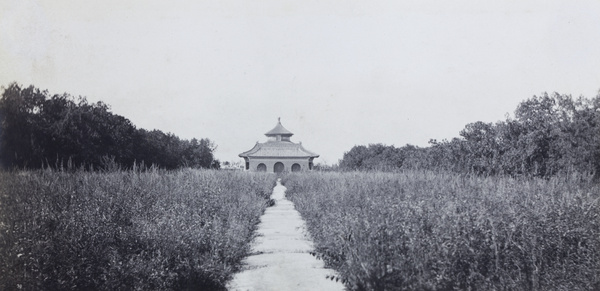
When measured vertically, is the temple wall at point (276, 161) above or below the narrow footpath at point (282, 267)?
above

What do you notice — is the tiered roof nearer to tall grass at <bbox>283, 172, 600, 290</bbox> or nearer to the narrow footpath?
the narrow footpath

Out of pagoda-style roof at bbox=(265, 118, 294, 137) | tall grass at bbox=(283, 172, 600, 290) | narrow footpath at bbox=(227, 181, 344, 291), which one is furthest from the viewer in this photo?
pagoda-style roof at bbox=(265, 118, 294, 137)

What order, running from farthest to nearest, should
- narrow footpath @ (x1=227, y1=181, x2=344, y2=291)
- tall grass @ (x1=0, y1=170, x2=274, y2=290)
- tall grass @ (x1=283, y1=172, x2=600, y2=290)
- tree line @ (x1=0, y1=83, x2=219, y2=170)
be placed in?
tree line @ (x1=0, y1=83, x2=219, y2=170) < narrow footpath @ (x1=227, y1=181, x2=344, y2=291) < tall grass @ (x1=283, y1=172, x2=600, y2=290) < tall grass @ (x1=0, y1=170, x2=274, y2=290)

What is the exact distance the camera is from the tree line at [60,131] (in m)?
21.8

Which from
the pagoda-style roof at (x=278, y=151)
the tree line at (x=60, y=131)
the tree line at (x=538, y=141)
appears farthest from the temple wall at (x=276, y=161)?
the tree line at (x=538, y=141)

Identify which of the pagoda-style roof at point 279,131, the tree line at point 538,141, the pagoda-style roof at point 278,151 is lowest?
the tree line at point 538,141

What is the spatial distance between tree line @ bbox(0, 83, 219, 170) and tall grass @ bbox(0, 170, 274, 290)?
11469 millimetres

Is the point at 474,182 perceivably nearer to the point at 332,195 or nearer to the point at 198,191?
the point at 332,195

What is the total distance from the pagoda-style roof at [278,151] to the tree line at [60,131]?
946 inches

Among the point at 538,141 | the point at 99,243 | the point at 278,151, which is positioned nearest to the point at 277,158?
the point at 278,151

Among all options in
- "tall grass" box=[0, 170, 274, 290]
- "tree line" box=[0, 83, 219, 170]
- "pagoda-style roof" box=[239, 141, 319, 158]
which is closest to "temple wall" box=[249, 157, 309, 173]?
"pagoda-style roof" box=[239, 141, 319, 158]

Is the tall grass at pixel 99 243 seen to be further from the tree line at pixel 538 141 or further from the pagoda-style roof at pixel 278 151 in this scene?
the pagoda-style roof at pixel 278 151

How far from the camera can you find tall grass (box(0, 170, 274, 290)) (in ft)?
15.7

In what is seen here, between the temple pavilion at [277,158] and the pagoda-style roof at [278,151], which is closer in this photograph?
the temple pavilion at [277,158]
